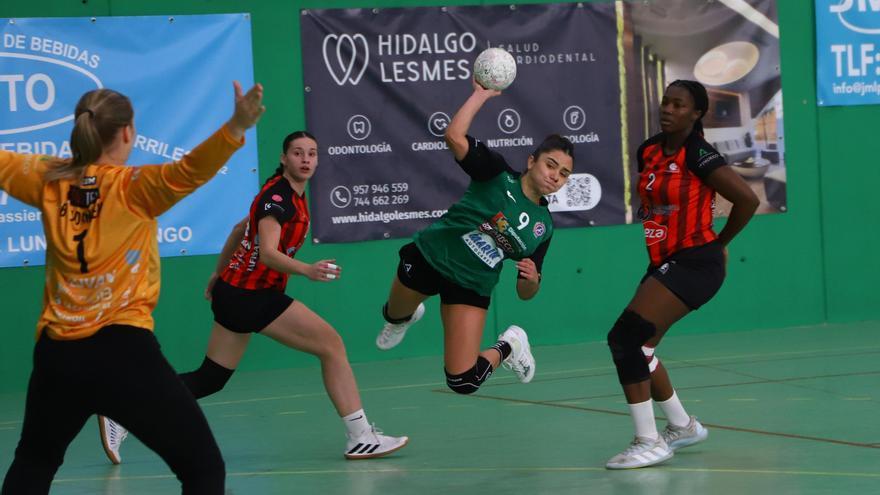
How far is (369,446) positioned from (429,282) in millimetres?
952

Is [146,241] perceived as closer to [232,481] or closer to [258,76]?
[232,481]

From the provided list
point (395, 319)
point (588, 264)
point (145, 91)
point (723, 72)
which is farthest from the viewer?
point (723, 72)

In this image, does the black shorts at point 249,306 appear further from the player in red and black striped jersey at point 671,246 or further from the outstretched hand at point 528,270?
the player in red and black striped jersey at point 671,246

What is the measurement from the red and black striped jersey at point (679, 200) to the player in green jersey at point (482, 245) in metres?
0.45

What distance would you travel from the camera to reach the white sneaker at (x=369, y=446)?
6625mm

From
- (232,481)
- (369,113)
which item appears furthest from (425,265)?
(369,113)

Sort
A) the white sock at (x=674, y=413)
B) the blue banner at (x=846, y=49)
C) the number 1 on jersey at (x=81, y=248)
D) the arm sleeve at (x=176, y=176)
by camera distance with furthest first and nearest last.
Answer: the blue banner at (x=846, y=49) → the white sock at (x=674, y=413) → the number 1 on jersey at (x=81, y=248) → the arm sleeve at (x=176, y=176)

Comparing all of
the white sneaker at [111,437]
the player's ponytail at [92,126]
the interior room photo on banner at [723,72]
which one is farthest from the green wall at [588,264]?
the player's ponytail at [92,126]

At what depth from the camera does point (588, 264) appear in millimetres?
11070

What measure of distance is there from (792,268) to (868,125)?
4.93 feet

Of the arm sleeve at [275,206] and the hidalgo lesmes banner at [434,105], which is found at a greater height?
the hidalgo lesmes banner at [434,105]

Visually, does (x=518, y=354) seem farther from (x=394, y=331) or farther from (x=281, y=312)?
(x=281, y=312)

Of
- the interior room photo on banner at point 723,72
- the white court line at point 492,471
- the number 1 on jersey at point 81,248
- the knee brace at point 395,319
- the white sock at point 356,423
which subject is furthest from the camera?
the interior room photo on banner at point 723,72

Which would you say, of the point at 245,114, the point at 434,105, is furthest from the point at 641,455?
the point at 434,105
